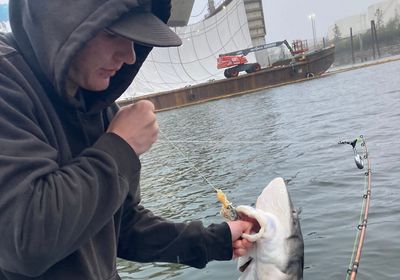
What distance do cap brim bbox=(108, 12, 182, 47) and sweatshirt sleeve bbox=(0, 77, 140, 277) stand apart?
1.31ft

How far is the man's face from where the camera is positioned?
1.66 metres

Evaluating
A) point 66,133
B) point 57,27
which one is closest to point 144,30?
point 57,27

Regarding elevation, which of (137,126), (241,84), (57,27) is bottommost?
(241,84)

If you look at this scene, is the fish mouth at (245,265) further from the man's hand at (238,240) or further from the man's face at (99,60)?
the man's face at (99,60)

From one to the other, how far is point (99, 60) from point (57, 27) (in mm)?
212

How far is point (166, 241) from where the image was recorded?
2.44 metres

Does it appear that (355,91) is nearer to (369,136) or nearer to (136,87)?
(369,136)

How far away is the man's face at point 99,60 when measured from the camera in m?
1.66

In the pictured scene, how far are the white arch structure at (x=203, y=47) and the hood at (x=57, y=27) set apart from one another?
49.7 meters

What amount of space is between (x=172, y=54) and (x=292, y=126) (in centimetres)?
3753

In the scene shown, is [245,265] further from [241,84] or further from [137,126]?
[241,84]

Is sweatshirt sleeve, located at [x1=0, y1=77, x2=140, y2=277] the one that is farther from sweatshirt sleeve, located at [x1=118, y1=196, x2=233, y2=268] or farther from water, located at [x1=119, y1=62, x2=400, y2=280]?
water, located at [x1=119, y1=62, x2=400, y2=280]

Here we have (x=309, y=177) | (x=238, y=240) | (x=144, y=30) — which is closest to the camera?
(x=144, y=30)

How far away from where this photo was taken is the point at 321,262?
5.37m
